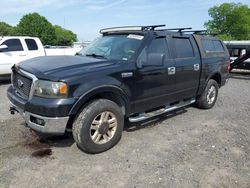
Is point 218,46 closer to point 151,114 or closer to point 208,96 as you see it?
point 208,96

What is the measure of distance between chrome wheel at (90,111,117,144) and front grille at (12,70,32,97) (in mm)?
1072

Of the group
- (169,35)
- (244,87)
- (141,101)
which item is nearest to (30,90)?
(141,101)

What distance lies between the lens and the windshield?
493 centimetres

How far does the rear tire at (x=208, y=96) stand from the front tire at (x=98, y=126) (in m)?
2.94

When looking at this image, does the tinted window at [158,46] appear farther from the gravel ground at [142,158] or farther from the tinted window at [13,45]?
the tinted window at [13,45]

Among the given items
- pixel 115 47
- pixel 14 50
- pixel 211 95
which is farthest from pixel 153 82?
pixel 14 50

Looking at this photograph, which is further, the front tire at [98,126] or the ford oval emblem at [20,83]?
the ford oval emblem at [20,83]

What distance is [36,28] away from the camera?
50594 mm

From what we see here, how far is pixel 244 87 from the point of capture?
10781 mm

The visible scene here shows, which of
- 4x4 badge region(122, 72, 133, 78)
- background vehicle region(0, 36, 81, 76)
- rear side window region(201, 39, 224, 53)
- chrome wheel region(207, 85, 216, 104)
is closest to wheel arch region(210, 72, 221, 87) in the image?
chrome wheel region(207, 85, 216, 104)

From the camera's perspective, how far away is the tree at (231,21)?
60.7 meters

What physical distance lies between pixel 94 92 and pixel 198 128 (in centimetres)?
253

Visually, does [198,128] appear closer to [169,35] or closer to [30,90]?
[169,35]

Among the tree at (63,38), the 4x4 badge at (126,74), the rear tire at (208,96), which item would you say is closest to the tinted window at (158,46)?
the 4x4 badge at (126,74)
